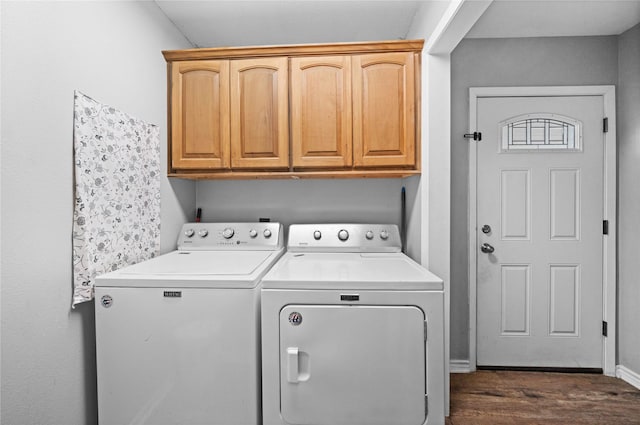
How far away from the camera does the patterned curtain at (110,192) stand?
4.40 ft

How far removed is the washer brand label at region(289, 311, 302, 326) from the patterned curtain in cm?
93

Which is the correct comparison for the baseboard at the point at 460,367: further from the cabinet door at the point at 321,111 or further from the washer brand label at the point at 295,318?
the cabinet door at the point at 321,111

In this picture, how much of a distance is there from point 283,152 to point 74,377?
5.17ft

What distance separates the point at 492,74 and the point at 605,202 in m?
1.30

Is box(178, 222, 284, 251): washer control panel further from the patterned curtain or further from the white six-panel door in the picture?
the white six-panel door

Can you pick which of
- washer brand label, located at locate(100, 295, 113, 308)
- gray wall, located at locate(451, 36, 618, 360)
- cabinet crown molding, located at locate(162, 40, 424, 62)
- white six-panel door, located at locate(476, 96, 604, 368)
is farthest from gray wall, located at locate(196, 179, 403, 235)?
washer brand label, located at locate(100, 295, 113, 308)

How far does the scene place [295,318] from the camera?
1.38 meters

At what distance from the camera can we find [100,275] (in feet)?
4.71

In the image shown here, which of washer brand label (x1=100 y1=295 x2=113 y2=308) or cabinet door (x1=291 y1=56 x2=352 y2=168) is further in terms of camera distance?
cabinet door (x1=291 y1=56 x2=352 y2=168)

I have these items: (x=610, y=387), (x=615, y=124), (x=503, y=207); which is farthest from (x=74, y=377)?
(x=615, y=124)

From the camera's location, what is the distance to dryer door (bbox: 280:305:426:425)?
4.45ft

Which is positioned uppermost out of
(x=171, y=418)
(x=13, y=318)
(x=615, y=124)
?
(x=615, y=124)

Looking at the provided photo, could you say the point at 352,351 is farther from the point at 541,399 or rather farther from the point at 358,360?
the point at 541,399

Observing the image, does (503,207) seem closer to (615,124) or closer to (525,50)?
(615,124)
